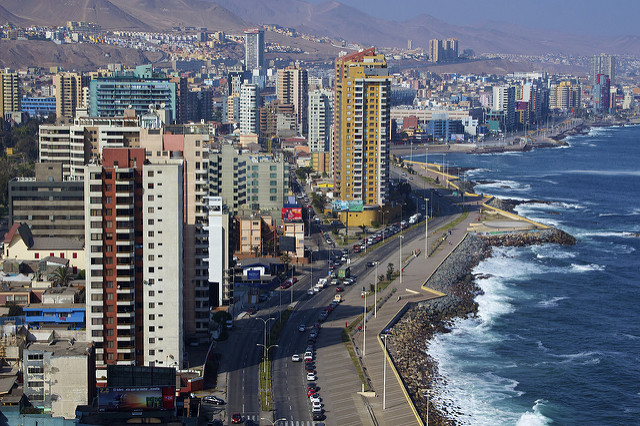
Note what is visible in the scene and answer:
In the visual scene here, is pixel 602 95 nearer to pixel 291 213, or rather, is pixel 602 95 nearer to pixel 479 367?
pixel 291 213

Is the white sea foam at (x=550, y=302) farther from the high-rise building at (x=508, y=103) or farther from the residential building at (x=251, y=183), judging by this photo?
the high-rise building at (x=508, y=103)

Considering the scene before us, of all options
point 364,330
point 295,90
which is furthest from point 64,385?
point 295,90

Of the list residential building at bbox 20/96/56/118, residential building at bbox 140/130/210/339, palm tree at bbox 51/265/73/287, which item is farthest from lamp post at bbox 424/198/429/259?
residential building at bbox 20/96/56/118

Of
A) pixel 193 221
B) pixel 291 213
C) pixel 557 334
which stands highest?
pixel 193 221

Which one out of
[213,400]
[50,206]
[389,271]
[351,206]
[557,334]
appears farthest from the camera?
[351,206]

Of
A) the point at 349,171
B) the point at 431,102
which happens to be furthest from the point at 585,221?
the point at 431,102

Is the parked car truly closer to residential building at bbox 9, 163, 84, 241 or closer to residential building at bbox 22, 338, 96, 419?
residential building at bbox 22, 338, 96, 419

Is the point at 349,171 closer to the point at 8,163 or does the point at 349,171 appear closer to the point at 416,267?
the point at 416,267
